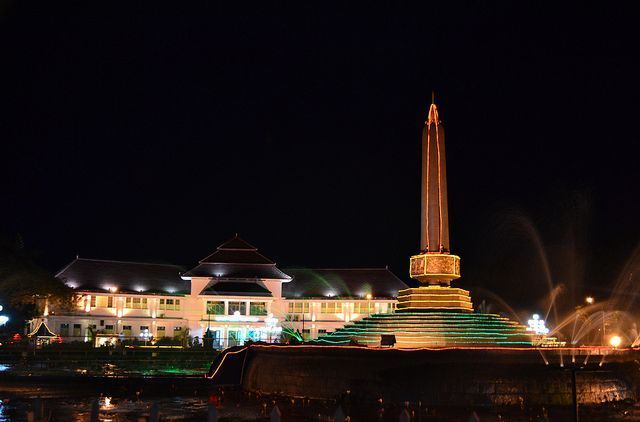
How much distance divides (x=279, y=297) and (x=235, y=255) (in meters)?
5.44

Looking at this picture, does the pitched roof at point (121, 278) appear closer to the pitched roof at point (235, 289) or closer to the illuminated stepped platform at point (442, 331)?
the pitched roof at point (235, 289)

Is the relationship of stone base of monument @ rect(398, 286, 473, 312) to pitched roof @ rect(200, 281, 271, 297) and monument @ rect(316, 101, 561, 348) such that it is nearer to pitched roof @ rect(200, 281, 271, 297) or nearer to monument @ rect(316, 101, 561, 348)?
monument @ rect(316, 101, 561, 348)

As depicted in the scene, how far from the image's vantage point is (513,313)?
6669 cm

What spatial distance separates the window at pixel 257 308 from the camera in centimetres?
6053

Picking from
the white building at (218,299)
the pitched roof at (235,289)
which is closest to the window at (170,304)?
the white building at (218,299)

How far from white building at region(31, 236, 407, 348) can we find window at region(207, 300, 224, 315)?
0.08m

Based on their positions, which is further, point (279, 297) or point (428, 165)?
point (279, 297)

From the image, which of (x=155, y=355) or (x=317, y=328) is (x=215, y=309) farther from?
(x=155, y=355)

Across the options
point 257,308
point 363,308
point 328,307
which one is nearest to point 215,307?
point 257,308

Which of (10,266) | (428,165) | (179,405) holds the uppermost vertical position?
(428,165)

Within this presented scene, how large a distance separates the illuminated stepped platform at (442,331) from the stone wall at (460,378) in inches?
194

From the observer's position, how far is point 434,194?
3356cm

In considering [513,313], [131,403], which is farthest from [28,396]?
[513,313]

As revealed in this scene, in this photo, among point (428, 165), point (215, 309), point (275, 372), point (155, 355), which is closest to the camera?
point (275, 372)
